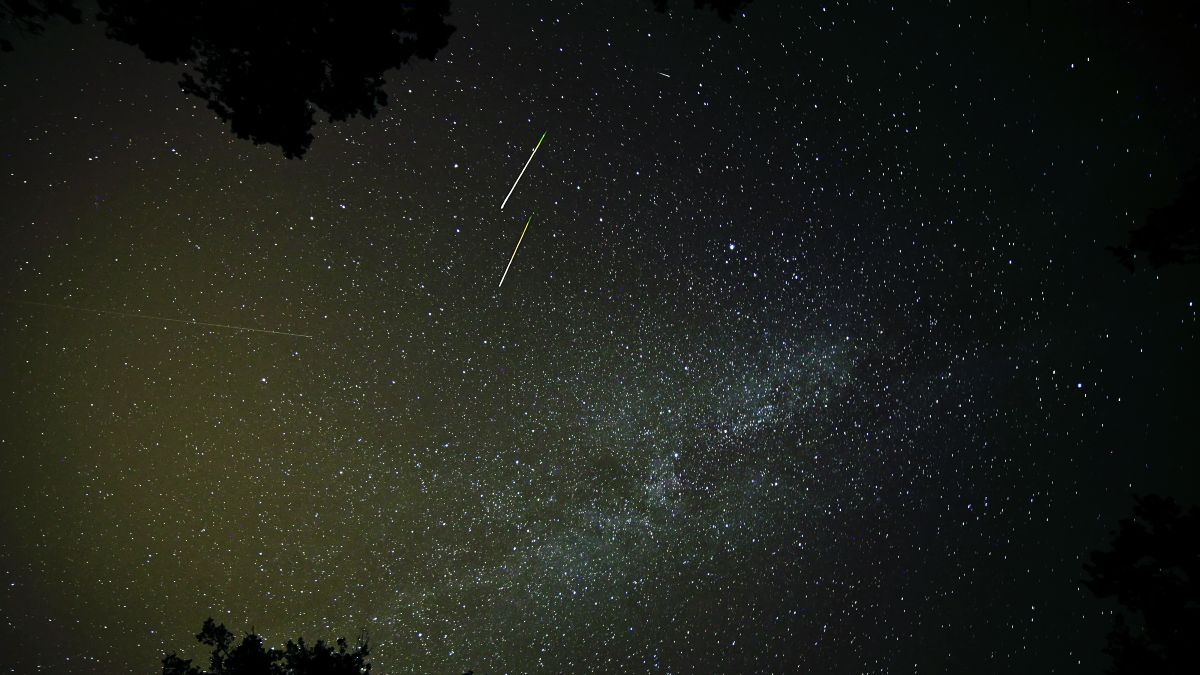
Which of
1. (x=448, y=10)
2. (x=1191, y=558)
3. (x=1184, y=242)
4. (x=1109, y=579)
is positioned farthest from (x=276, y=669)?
(x=1184, y=242)

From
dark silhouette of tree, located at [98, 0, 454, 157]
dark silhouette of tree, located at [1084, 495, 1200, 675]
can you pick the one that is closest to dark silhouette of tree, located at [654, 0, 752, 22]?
dark silhouette of tree, located at [98, 0, 454, 157]

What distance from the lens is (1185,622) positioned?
10.9ft

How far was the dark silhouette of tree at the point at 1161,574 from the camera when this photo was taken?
3200mm

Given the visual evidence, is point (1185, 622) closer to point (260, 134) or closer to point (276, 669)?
point (260, 134)

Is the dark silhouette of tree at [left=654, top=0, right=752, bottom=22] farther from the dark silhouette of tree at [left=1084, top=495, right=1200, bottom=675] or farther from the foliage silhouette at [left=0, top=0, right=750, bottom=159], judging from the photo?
the dark silhouette of tree at [left=1084, top=495, right=1200, bottom=675]

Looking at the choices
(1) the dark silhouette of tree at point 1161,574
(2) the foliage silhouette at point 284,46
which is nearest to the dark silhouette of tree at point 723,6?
(2) the foliage silhouette at point 284,46

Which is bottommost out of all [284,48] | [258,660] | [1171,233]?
[258,660]

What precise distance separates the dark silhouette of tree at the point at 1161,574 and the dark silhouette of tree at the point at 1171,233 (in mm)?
1515

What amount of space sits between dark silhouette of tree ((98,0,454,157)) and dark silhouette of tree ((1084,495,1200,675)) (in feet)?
17.8

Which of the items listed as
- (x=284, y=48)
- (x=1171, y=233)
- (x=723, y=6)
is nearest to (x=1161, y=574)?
(x=1171, y=233)

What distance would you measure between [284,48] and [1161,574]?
637 cm

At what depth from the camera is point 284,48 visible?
9.88 ft

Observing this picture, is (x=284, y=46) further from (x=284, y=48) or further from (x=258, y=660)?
(x=258, y=660)

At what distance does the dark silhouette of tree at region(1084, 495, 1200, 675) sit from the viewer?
10.5ft
